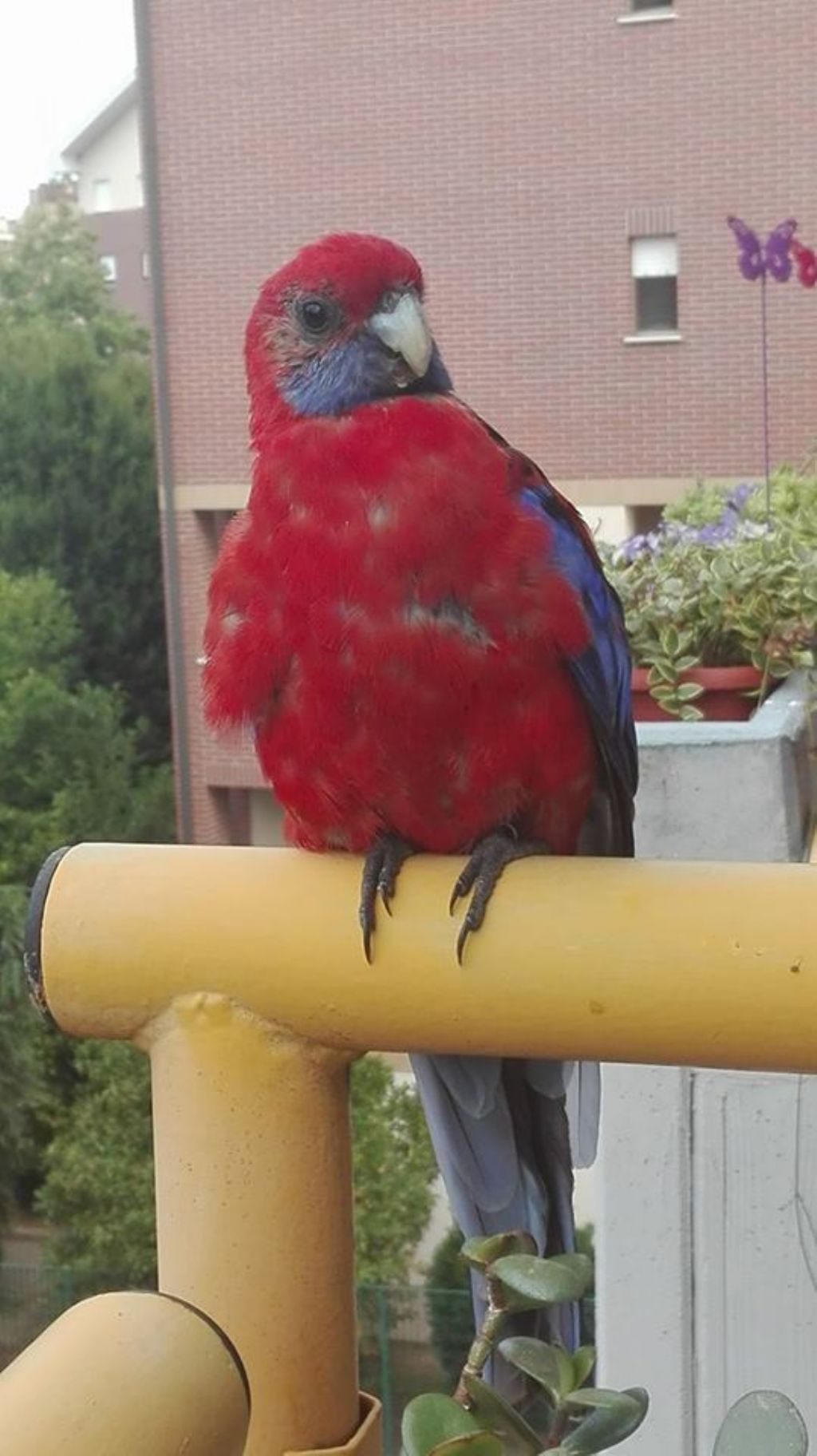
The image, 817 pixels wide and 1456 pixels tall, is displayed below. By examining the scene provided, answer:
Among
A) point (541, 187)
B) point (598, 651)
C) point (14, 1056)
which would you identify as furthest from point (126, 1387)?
point (541, 187)

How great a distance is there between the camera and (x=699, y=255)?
23.0ft

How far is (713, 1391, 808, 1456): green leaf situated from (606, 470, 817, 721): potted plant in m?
1.24

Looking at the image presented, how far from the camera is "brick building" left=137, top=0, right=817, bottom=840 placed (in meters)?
6.83

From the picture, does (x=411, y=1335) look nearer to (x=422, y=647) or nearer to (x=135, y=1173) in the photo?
(x=135, y=1173)

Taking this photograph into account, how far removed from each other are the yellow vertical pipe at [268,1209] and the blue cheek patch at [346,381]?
55cm

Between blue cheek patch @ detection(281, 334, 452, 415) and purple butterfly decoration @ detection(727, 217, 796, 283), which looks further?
purple butterfly decoration @ detection(727, 217, 796, 283)

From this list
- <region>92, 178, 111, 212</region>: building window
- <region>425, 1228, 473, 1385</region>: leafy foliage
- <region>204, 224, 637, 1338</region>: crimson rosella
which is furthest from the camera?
<region>92, 178, 111, 212</region>: building window

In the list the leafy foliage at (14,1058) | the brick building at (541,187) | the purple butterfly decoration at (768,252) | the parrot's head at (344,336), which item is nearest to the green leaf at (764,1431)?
the parrot's head at (344,336)

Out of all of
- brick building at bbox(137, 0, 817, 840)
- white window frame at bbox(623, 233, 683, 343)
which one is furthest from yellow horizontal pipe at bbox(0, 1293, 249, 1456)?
white window frame at bbox(623, 233, 683, 343)

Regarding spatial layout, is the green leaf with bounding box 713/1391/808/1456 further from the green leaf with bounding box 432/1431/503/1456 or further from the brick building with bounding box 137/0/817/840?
the brick building with bounding box 137/0/817/840

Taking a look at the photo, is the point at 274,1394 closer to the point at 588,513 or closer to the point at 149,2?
the point at 588,513

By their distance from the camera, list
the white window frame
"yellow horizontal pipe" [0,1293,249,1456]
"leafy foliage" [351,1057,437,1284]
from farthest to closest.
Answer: the white window frame < "leafy foliage" [351,1057,437,1284] < "yellow horizontal pipe" [0,1293,249,1456]

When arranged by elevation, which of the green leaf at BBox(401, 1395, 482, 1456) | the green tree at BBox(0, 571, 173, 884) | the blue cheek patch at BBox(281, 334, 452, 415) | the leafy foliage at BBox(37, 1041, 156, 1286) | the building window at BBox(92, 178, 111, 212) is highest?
the building window at BBox(92, 178, 111, 212)

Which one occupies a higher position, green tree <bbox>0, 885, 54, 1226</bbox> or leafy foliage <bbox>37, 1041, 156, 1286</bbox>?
green tree <bbox>0, 885, 54, 1226</bbox>
